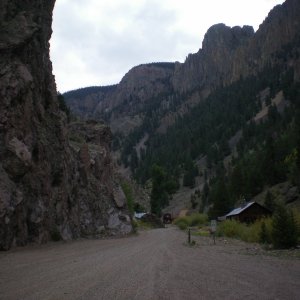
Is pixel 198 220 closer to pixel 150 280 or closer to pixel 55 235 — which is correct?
pixel 55 235

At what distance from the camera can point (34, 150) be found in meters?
30.5


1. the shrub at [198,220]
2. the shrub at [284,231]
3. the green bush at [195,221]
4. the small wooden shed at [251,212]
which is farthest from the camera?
the shrub at [198,220]

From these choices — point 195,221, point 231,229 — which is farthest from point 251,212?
point 195,221

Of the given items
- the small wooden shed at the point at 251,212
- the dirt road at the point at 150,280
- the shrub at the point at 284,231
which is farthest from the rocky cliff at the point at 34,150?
the small wooden shed at the point at 251,212

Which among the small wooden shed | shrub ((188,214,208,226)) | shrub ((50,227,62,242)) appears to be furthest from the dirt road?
shrub ((188,214,208,226))

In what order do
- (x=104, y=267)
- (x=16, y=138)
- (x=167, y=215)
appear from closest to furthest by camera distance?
1. (x=104, y=267)
2. (x=16, y=138)
3. (x=167, y=215)

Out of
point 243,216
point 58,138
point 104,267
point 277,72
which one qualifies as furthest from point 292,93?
point 104,267

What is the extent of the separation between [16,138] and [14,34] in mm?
7985

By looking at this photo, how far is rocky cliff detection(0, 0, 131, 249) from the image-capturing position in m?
25.8

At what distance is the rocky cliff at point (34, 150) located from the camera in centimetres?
2581

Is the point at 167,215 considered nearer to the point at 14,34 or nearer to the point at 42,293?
the point at 14,34

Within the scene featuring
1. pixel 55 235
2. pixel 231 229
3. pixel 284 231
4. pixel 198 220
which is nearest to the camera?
pixel 284 231

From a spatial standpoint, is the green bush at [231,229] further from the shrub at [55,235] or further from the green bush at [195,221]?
the green bush at [195,221]

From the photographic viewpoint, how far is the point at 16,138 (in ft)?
89.2
